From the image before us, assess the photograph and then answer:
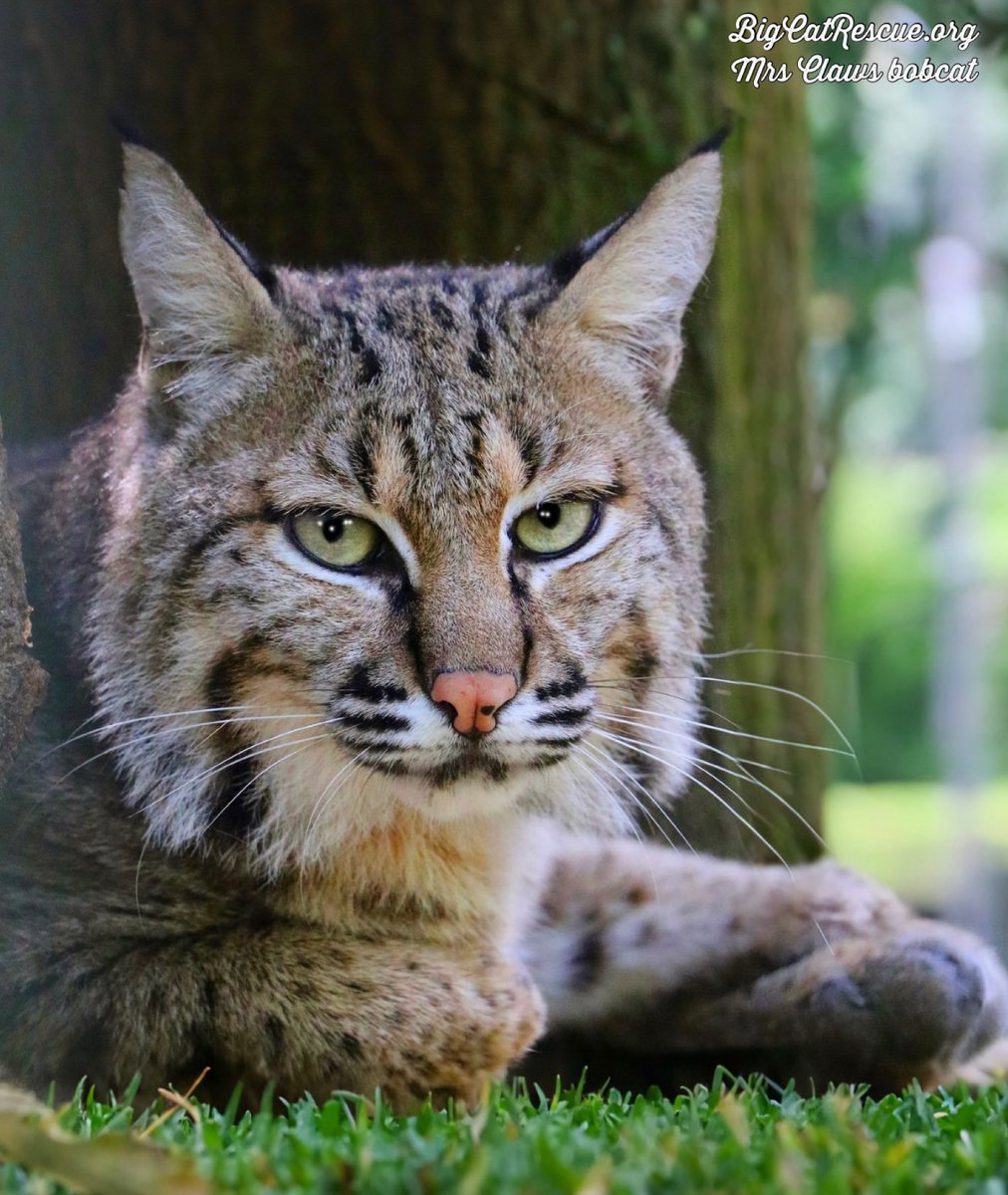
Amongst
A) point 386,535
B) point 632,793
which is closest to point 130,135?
point 386,535

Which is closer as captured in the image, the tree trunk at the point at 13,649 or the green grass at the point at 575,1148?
the green grass at the point at 575,1148

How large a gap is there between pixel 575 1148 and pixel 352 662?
3.50ft

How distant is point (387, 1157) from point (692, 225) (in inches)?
86.3

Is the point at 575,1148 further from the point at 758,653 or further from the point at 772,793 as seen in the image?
the point at 758,653

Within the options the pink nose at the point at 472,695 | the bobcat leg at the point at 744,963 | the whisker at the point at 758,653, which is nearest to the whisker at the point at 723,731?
the whisker at the point at 758,653

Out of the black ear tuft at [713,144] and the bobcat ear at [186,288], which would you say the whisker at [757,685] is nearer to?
the bobcat ear at [186,288]

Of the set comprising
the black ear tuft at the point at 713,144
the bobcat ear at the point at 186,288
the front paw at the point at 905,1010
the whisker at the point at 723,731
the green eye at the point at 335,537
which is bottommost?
the front paw at the point at 905,1010

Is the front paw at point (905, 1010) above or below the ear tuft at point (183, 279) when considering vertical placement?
below

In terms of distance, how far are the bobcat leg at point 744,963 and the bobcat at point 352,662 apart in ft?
0.08

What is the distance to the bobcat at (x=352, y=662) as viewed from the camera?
9.75 ft

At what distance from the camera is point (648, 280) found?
3340 mm

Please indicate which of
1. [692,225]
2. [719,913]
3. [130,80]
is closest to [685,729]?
[719,913]

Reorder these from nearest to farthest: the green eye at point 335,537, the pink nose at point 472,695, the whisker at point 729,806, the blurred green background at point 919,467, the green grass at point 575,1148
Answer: the green grass at point 575,1148 → the pink nose at point 472,695 → the green eye at point 335,537 → the whisker at point 729,806 → the blurred green background at point 919,467

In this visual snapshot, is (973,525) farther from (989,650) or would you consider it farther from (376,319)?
(376,319)
